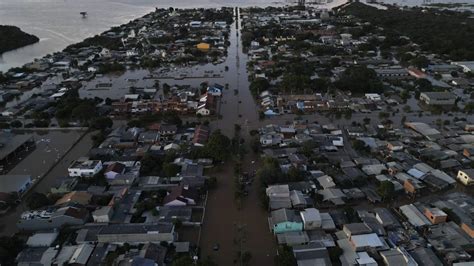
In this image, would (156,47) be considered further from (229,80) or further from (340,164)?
(340,164)

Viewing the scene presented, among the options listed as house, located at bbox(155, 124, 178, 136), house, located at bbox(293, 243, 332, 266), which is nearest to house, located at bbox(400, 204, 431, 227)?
house, located at bbox(293, 243, 332, 266)

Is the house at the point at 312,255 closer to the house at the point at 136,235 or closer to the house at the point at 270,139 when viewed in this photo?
the house at the point at 136,235

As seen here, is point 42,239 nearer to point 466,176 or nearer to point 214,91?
point 214,91

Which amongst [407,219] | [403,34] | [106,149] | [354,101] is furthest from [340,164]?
[403,34]

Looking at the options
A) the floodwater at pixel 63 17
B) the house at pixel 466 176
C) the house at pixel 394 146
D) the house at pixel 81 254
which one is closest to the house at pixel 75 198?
the house at pixel 81 254

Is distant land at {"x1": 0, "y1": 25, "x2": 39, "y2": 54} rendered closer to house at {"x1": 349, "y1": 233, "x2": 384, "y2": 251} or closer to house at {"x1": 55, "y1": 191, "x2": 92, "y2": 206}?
house at {"x1": 55, "y1": 191, "x2": 92, "y2": 206}
